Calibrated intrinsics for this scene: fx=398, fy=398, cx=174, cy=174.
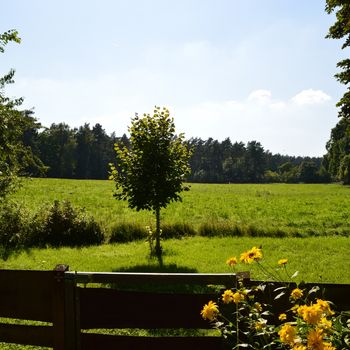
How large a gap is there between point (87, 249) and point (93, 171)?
88.1 m

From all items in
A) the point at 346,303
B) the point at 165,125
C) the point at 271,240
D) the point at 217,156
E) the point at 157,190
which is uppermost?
the point at 217,156

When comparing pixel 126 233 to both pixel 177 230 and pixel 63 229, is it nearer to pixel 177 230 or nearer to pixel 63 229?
pixel 177 230

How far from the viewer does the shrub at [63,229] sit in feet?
51.7

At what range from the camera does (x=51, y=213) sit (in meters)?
16.3

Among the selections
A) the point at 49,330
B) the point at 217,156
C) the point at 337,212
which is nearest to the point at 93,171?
the point at 217,156

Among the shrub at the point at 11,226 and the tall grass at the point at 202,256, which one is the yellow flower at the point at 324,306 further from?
the shrub at the point at 11,226

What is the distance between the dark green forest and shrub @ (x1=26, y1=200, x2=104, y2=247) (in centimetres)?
6098

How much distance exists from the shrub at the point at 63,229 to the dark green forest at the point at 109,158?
61.0 meters

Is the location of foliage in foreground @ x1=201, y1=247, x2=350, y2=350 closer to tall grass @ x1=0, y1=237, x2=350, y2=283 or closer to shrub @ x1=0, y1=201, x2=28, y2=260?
tall grass @ x1=0, y1=237, x2=350, y2=283

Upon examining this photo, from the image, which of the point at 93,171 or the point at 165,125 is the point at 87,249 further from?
the point at 93,171

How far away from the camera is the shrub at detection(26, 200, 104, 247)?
15.8 meters

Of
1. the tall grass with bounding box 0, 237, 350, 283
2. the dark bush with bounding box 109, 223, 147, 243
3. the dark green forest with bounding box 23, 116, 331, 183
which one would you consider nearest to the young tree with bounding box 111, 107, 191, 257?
the tall grass with bounding box 0, 237, 350, 283

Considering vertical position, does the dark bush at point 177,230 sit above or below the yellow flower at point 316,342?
below

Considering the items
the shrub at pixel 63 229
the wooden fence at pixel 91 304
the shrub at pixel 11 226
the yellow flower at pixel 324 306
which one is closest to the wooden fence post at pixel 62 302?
the wooden fence at pixel 91 304
